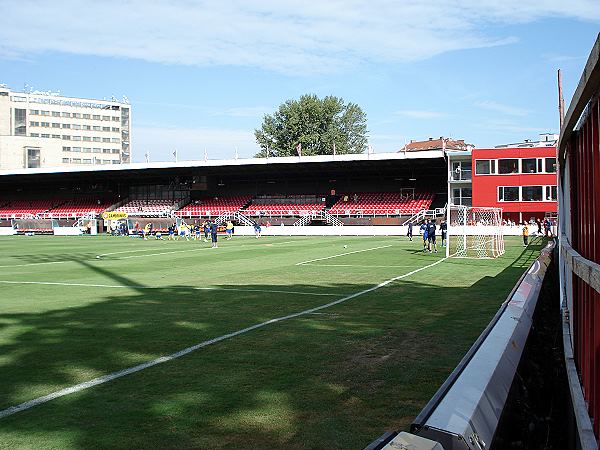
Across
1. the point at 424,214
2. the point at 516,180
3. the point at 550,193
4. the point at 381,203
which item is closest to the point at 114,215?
the point at 381,203

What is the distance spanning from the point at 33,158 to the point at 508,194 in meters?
83.2

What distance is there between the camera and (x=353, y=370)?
743 centimetres

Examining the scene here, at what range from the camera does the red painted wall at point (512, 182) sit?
179 ft

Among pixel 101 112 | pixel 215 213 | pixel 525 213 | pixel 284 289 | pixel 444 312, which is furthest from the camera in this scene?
pixel 101 112

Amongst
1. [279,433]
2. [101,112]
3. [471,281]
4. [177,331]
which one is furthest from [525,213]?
[101,112]

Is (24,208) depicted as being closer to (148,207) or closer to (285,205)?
(148,207)

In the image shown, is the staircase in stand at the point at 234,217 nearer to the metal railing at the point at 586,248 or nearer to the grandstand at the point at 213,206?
the grandstand at the point at 213,206

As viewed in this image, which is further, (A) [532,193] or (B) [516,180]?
(B) [516,180]

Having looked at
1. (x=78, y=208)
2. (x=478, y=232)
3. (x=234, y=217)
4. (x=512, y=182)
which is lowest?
(x=478, y=232)

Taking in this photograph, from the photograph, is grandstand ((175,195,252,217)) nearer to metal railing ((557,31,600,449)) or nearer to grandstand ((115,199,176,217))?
grandstand ((115,199,176,217))

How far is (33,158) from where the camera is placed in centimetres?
10906

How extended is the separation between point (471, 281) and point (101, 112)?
140200 millimetres

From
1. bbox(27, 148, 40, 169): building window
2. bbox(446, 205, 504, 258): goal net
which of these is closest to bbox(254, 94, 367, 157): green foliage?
bbox(27, 148, 40, 169): building window

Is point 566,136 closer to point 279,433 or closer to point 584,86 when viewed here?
point 584,86
